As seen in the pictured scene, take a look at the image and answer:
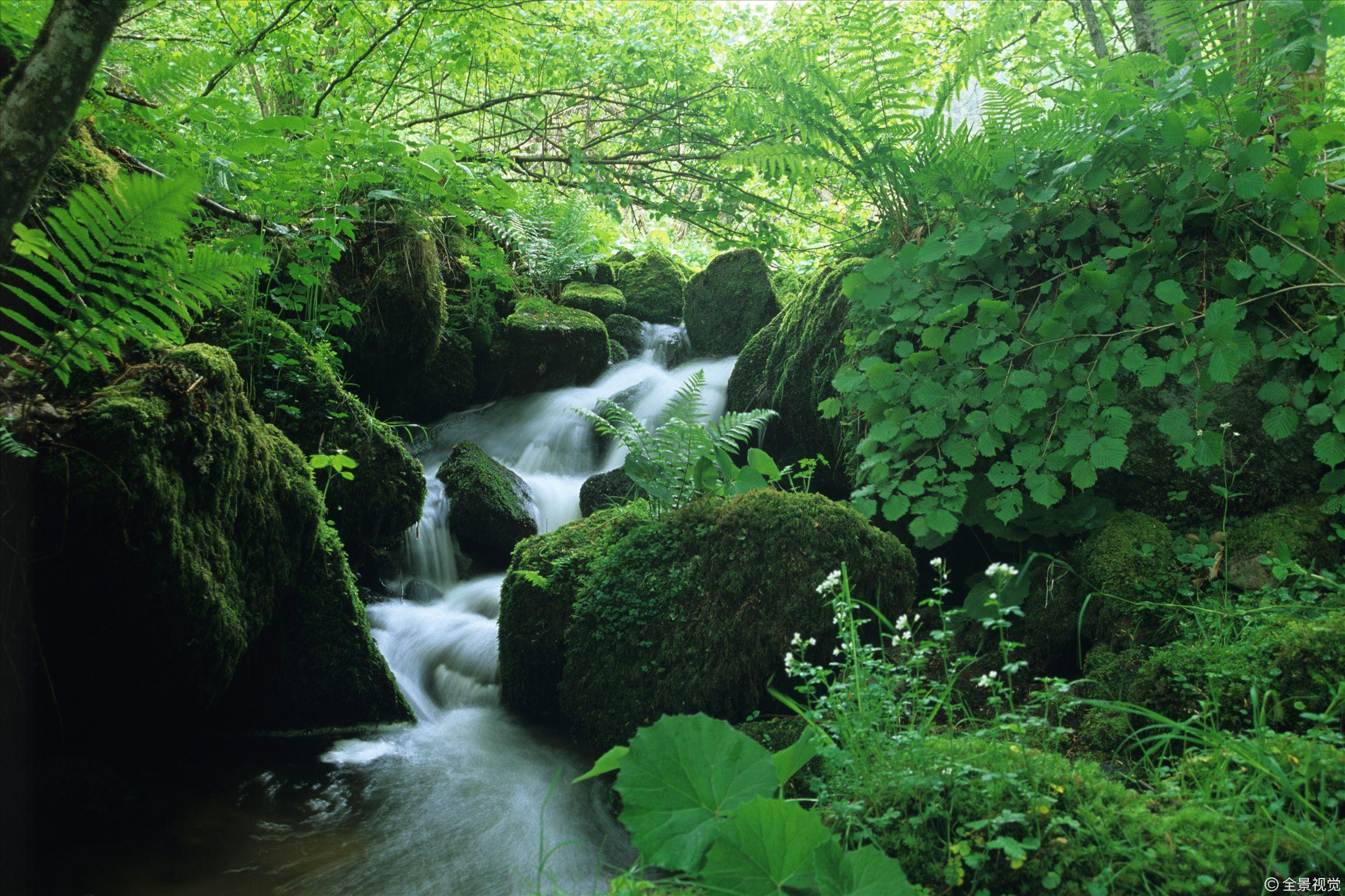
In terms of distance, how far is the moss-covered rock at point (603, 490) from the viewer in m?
5.89

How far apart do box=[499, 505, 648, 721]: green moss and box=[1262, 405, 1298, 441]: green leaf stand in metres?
2.85

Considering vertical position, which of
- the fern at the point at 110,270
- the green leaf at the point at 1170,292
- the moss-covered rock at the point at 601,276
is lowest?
the green leaf at the point at 1170,292

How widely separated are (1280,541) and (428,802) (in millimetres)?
3703

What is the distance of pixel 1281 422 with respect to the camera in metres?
2.93

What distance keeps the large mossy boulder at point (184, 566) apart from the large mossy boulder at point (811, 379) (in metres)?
3.03

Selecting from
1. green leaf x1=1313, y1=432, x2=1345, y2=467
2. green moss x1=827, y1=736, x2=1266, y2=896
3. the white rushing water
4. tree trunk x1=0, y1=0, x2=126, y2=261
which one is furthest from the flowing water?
green leaf x1=1313, y1=432, x2=1345, y2=467

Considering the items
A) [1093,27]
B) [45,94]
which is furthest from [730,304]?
[45,94]

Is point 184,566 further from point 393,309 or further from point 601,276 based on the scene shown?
point 601,276

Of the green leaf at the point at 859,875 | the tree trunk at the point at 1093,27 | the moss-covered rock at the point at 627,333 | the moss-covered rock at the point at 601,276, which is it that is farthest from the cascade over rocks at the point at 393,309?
the green leaf at the point at 859,875

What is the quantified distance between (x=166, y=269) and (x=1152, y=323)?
3.98 m

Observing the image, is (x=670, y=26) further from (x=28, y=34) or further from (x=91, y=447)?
(x=91, y=447)

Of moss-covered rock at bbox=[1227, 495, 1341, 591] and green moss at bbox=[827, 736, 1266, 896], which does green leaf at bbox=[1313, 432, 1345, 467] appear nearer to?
moss-covered rock at bbox=[1227, 495, 1341, 591]

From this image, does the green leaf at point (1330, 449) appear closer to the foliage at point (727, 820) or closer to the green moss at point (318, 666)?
the foliage at point (727, 820)

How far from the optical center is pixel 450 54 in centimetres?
673
